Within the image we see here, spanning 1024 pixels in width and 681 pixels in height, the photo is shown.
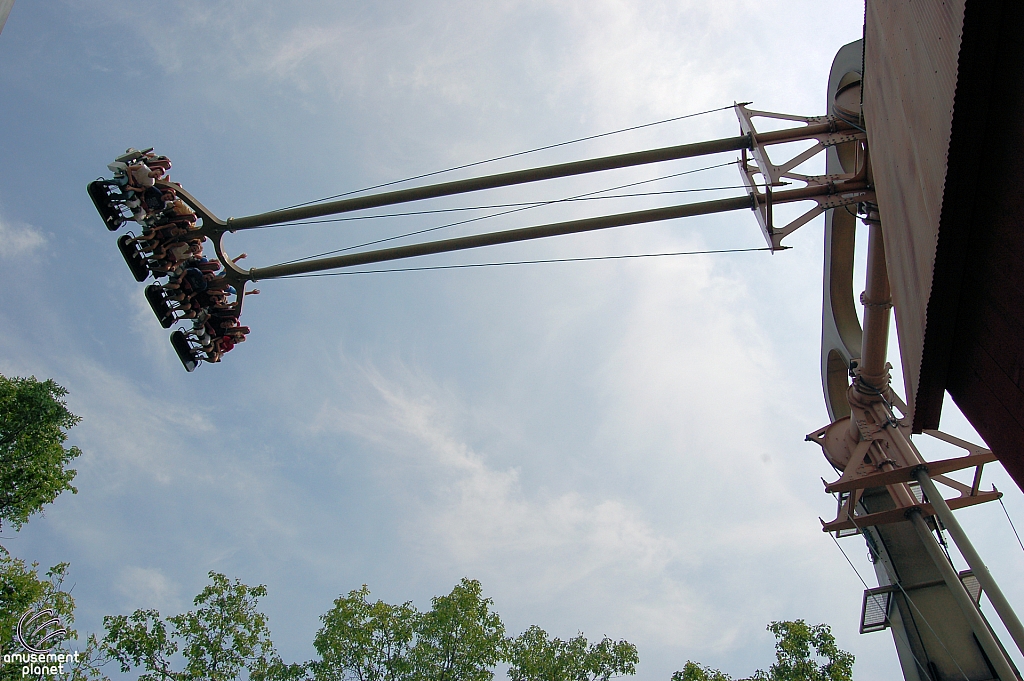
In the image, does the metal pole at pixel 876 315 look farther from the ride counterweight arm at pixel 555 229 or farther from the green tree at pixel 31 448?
the green tree at pixel 31 448

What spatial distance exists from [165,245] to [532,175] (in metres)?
5.81

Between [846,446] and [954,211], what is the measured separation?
1128cm

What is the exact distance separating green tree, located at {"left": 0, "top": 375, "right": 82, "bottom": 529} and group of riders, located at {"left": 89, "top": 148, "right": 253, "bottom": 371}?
9.50 metres

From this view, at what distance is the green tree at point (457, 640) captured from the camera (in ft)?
59.0

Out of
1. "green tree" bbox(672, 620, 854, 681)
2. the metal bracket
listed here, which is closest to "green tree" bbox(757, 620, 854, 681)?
"green tree" bbox(672, 620, 854, 681)

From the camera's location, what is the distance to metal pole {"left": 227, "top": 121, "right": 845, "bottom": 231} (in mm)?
8906

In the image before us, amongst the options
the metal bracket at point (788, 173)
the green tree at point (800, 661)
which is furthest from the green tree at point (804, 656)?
the metal bracket at point (788, 173)

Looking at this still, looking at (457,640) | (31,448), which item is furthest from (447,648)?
(31,448)

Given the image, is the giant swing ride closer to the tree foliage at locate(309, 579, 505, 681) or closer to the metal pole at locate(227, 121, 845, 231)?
the metal pole at locate(227, 121, 845, 231)

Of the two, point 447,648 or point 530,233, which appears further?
point 447,648

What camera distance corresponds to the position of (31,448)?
17.1m

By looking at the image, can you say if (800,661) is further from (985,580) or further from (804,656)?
(985,580)

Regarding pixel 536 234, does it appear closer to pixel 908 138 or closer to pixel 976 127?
pixel 908 138

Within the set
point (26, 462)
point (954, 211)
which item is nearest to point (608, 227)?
point (954, 211)
